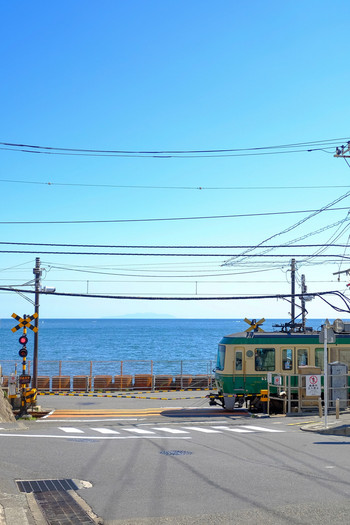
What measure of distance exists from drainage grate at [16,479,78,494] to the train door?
1626 centimetres

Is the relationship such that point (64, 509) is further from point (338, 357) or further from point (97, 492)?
point (338, 357)

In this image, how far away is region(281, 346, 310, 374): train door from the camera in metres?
24.5

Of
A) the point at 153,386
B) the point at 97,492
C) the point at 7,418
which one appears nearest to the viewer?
the point at 97,492

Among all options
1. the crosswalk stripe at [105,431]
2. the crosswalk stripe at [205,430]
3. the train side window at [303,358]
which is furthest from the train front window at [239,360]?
the crosswalk stripe at [105,431]

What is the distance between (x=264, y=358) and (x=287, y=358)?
3.12 ft

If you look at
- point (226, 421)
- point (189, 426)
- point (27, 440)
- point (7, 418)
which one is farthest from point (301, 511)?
point (7, 418)

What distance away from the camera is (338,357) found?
79.9 feet

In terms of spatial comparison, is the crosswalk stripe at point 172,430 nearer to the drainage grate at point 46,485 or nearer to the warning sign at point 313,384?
the warning sign at point 313,384

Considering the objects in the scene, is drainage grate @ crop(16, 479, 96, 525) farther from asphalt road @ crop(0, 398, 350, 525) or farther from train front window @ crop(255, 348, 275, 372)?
train front window @ crop(255, 348, 275, 372)

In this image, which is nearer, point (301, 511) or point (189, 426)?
point (301, 511)

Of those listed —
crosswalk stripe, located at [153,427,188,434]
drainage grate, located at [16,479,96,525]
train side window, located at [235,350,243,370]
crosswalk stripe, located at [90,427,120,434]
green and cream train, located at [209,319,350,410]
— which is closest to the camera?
drainage grate, located at [16,479,96,525]

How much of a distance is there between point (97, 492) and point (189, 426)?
33.4ft

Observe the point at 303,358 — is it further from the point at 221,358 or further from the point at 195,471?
the point at 195,471

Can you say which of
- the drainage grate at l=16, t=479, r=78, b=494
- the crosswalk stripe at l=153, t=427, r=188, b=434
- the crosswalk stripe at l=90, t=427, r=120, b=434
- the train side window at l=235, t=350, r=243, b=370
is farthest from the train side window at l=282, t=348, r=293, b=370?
the drainage grate at l=16, t=479, r=78, b=494
